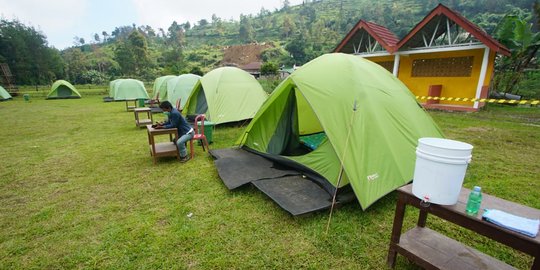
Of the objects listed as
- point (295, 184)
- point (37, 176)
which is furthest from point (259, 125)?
point (37, 176)

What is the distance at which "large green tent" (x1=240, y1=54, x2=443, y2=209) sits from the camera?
3141 mm

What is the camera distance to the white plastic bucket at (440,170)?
165cm

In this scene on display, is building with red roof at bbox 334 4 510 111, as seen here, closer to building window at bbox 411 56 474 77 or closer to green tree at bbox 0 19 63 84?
building window at bbox 411 56 474 77

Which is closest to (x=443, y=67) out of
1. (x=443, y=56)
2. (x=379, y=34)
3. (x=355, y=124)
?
(x=443, y=56)

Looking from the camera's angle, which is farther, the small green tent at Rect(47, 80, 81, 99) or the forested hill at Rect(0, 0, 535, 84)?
the forested hill at Rect(0, 0, 535, 84)

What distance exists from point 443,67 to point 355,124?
1021 cm

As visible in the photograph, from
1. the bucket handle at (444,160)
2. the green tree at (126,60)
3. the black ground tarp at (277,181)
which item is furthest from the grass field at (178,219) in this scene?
the green tree at (126,60)

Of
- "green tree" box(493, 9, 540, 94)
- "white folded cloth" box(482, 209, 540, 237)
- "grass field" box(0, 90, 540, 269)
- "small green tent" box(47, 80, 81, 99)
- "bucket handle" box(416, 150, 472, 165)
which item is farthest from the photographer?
"small green tent" box(47, 80, 81, 99)

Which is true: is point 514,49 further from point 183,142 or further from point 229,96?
point 183,142

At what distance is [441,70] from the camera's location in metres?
10.9

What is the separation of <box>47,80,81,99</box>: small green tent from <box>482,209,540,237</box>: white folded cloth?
25431 millimetres

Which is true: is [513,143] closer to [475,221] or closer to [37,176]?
[475,221]

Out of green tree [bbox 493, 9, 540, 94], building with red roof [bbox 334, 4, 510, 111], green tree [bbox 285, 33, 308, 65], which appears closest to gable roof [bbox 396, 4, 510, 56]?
building with red roof [bbox 334, 4, 510, 111]

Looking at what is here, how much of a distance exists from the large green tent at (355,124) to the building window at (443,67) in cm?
835
